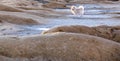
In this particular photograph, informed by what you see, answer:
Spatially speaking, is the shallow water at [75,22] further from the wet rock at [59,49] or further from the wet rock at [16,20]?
the wet rock at [59,49]

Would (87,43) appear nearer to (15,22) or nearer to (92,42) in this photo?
(92,42)

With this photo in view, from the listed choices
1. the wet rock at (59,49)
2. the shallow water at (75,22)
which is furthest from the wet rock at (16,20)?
the wet rock at (59,49)

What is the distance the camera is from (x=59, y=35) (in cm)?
580

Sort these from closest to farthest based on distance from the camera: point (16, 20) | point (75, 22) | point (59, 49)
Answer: point (59, 49), point (16, 20), point (75, 22)

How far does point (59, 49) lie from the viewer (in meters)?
5.57

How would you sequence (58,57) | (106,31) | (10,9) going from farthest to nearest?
(10,9)
(106,31)
(58,57)

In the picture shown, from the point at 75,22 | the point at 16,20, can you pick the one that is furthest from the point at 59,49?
the point at 75,22

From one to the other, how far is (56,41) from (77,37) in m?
0.35

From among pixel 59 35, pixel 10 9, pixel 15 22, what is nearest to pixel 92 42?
pixel 59 35

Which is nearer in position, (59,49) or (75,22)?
(59,49)

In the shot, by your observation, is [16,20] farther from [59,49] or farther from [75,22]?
[59,49]

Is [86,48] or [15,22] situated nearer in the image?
[86,48]

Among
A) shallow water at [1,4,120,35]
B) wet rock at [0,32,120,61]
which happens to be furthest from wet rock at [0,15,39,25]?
wet rock at [0,32,120,61]

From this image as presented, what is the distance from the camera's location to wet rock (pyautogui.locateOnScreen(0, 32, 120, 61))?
5527 mm
